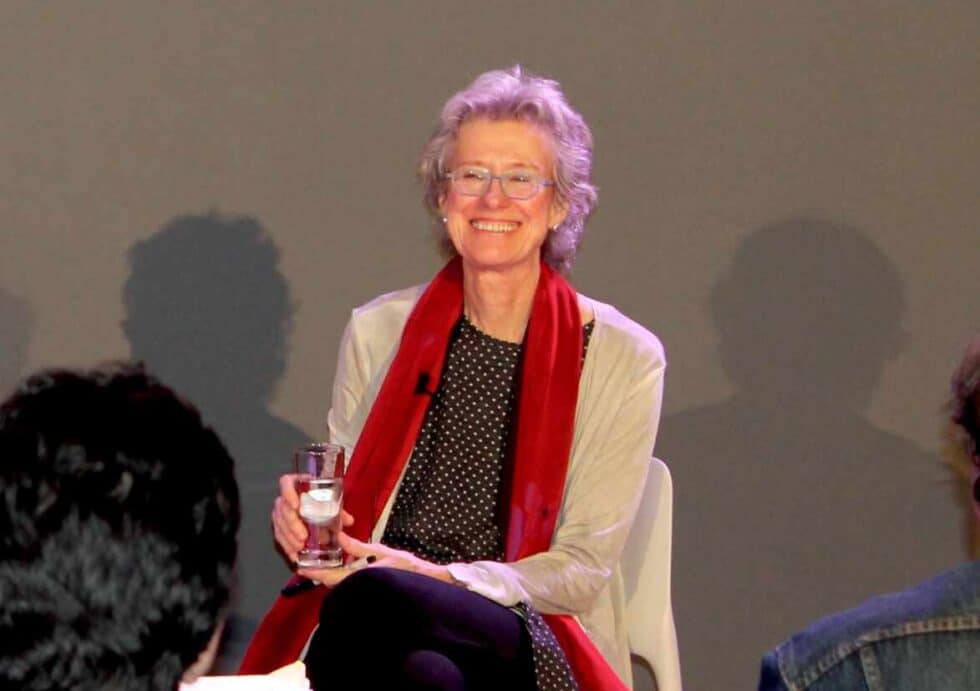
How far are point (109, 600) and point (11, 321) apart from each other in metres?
2.61

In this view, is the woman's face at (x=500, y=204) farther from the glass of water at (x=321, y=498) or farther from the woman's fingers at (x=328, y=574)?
the woman's fingers at (x=328, y=574)

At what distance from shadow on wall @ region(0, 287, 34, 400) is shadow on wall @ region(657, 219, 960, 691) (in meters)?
1.49

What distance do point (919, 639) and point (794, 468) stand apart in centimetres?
237

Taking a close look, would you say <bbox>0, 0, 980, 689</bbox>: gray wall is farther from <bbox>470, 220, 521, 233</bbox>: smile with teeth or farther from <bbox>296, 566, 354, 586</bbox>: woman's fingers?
<bbox>296, 566, 354, 586</bbox>: woman's fingers

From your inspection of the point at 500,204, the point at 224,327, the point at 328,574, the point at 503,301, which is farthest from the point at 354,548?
the point at 224,327

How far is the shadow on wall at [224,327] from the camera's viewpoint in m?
3.57

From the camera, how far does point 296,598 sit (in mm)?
2887

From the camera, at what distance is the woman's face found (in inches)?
116

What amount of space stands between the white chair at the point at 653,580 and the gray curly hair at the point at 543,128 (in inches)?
20.1

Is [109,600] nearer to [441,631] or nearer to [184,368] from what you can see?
[441,631]

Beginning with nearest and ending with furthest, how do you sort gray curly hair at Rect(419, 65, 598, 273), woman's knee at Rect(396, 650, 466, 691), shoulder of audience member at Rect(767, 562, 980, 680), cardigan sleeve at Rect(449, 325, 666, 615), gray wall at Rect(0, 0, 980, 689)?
shoulder of audience member at Rect(767, 562, 980, 680) < woman's knee at Rect(396, 650, 466, 691) < cardigan sleeve at Rect(449, 325, 666, 615) < gray curly hair at Rect(419, 65, 598, 273) < gray wall at Rect(0, 0, 980, 689)

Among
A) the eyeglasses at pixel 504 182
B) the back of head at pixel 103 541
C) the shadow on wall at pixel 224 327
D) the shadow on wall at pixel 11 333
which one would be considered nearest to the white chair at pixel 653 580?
the eyeglasses at pixel 504 182

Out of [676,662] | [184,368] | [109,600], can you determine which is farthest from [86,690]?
[184,368]

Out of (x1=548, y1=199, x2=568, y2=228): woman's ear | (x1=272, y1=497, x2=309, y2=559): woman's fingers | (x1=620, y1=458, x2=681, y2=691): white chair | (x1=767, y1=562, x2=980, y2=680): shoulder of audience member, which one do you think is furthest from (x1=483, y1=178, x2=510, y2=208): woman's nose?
(x1=767, y1=562, x2=980, y2=680): shoulder of audience member
